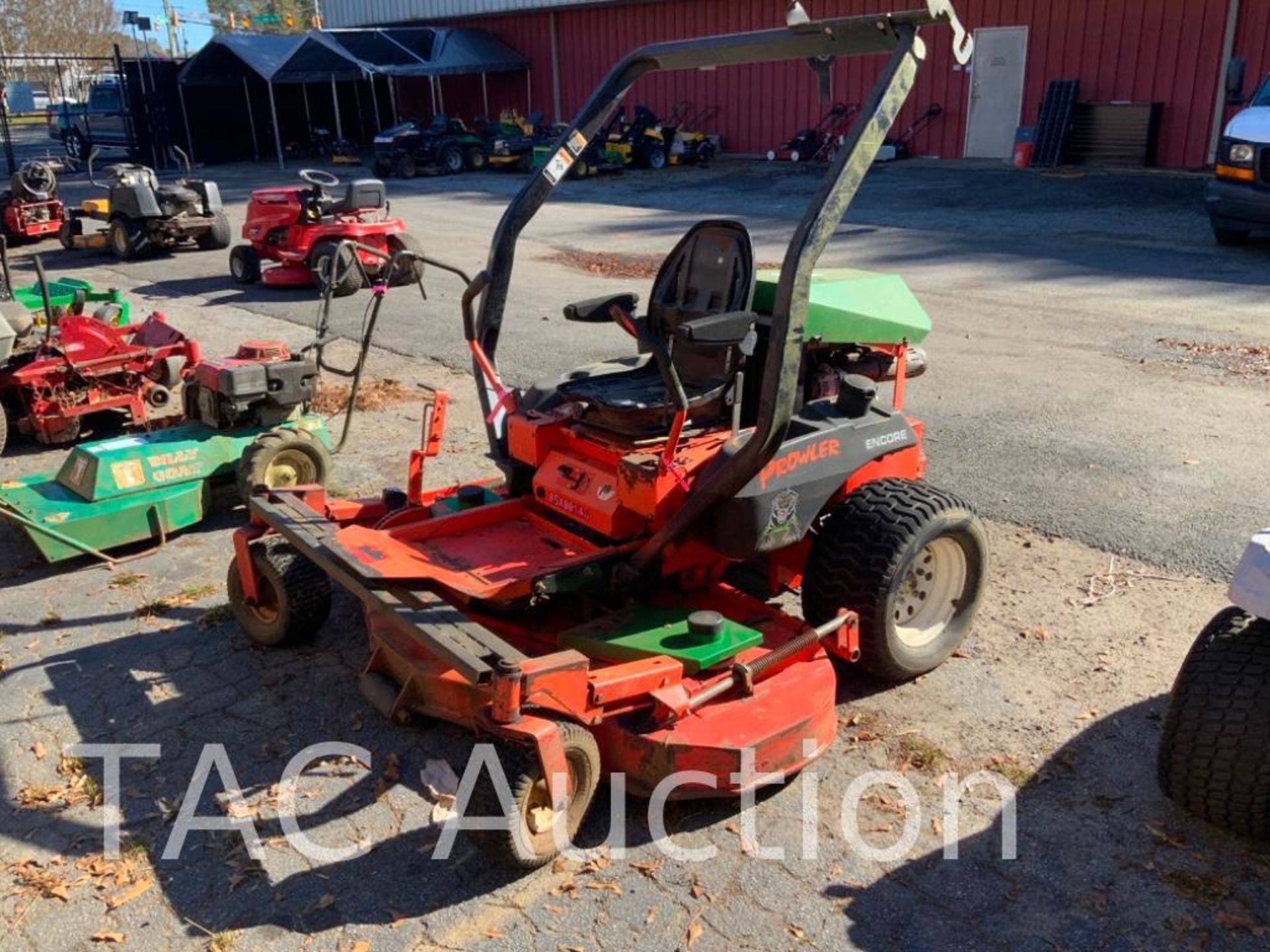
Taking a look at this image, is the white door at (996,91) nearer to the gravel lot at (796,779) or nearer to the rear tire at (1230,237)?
the rear tire at (1230,237)

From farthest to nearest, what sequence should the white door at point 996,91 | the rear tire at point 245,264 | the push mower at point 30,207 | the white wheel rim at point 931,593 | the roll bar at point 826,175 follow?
the white door at point 996,91 < the push mower at point 30,207 < the rear tire at point 245,264 < the white wheel rim at point 931,593 < the roll bar at point 826,175

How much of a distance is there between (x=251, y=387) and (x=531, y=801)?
3.25 metres

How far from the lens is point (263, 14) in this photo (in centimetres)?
7119

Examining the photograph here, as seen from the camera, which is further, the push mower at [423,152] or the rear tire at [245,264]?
the push mower at [423,152]

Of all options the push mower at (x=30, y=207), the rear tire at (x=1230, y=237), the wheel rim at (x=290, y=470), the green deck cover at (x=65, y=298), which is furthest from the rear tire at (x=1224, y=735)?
the push mower at (x=30, y=207)

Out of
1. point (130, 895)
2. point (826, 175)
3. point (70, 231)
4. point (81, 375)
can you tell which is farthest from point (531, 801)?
point (70, 231)

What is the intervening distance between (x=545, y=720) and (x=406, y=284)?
9.17 metres

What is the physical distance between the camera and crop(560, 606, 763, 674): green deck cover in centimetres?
346

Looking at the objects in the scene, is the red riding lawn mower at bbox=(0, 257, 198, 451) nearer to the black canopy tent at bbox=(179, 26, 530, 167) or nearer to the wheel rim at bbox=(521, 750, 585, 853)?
the wheel rim at bbox=(521, 750, 585, 853)

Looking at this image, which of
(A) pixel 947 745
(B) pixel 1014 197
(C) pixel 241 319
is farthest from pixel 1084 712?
(B) pixel 1014 197

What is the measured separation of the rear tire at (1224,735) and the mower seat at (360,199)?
9.99 metres

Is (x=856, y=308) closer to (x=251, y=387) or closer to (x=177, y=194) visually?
(x=251, y=387)

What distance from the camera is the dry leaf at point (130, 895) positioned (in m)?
3.05

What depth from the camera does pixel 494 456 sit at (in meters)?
4.53
